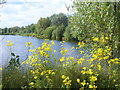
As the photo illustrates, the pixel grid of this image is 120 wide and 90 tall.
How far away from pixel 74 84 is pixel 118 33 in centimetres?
172

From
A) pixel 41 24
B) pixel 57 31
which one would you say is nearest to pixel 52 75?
pixel 41 24

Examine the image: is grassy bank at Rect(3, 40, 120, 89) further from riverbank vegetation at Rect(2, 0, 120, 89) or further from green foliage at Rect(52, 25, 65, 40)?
green foliage at Rect(52, 25, 65, 40)

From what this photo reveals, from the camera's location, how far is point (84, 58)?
10.8ft

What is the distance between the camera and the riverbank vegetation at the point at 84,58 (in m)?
2.25

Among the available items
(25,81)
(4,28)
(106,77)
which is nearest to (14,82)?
(25,81)

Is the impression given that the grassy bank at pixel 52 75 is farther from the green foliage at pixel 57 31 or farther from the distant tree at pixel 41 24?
the green foliage at pixel 57 31

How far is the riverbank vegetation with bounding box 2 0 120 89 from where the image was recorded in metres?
2.25

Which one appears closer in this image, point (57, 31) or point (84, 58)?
point (84, 58)

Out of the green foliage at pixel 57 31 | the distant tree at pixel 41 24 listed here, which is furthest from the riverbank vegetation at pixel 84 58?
the green foliage at pixel 57 31

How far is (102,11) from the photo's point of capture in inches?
128

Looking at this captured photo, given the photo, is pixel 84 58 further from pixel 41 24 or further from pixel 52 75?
pixel 41 24

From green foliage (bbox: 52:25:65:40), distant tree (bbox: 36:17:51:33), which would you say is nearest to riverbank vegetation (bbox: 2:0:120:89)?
distant tree (bbox: 36:17:51:33)

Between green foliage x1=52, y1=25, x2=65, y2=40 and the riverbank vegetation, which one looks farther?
green foliage x1=52, y1=25, x2=65, y2=40

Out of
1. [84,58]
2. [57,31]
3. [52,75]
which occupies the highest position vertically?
[57,31]
